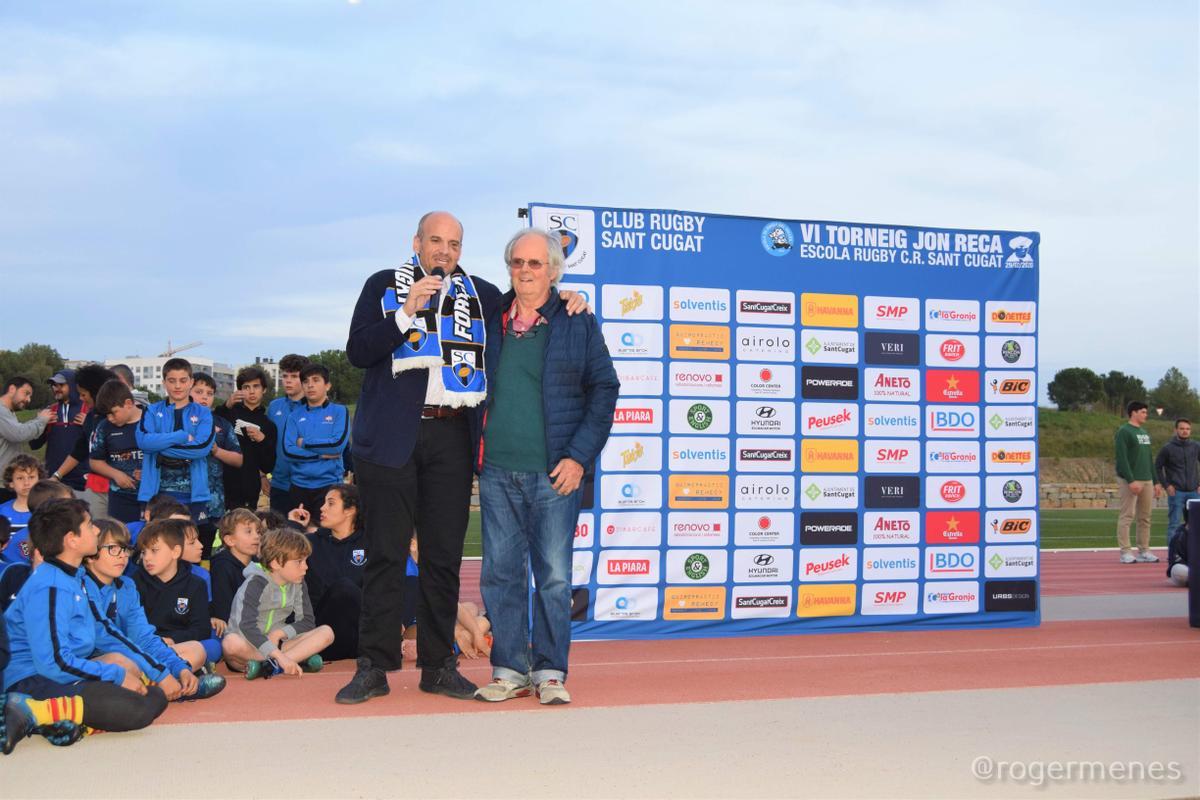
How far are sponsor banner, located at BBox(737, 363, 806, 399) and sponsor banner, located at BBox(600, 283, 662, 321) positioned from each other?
78 cm

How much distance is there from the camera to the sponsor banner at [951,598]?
859 centimetres

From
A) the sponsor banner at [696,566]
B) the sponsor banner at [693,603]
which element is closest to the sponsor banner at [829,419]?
the sponsor banner at [696,566]

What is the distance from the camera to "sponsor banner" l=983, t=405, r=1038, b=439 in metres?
8.70

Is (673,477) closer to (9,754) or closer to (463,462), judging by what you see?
(463,462)

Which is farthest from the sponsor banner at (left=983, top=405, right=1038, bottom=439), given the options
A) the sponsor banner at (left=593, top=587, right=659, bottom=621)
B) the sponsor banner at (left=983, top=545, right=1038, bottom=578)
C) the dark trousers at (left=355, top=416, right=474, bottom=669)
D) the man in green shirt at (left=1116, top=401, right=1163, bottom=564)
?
the man in green shirt at (left=1116, top=401, right=1163, bottom=564)

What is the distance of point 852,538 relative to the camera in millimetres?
8398

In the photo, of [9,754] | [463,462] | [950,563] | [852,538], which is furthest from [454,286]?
[950,563]

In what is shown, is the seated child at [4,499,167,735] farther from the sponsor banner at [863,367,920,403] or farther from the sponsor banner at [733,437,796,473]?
the sponsor banner at [863,367,920,403]

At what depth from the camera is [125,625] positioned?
542 cm

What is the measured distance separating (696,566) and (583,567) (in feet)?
2.72

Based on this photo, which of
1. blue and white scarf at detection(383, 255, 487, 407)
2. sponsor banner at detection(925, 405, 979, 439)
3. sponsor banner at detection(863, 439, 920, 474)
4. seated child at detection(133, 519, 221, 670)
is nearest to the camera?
blue and white scarf at detection(383, 255, 487, 407)

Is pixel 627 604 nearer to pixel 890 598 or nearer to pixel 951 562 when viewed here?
pixel 890 598

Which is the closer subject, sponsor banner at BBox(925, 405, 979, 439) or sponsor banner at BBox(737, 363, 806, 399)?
sponsor banner at BBox(737, 363, 806, 399)

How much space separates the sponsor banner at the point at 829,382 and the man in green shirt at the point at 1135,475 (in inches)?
300
